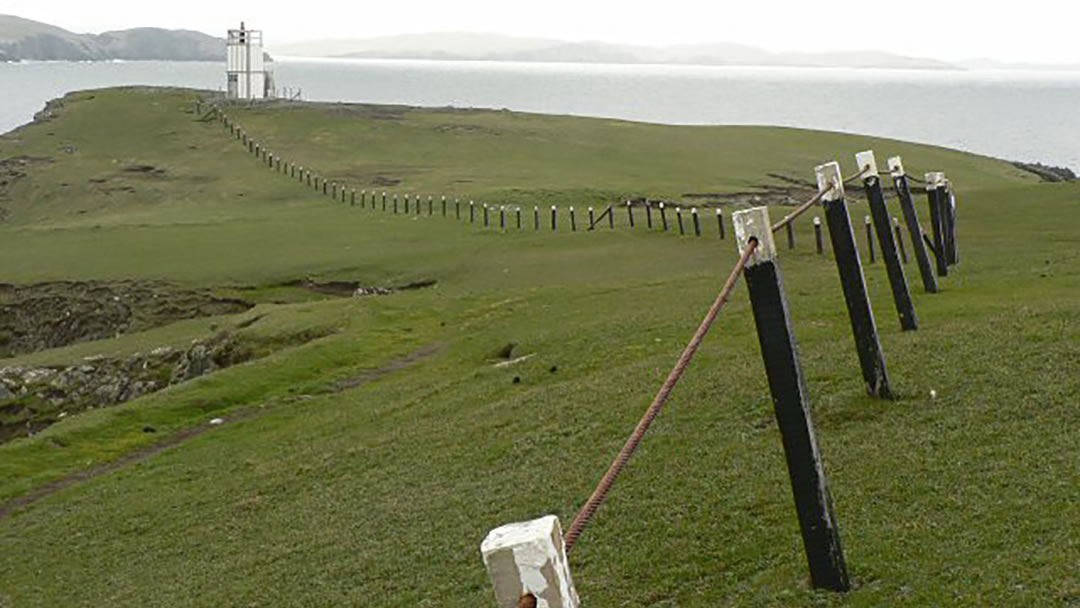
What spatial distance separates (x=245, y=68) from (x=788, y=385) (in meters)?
106

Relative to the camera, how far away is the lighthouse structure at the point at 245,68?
105981 mm

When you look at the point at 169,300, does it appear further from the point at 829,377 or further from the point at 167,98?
the point at 167,98

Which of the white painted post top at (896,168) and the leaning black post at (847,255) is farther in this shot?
the white painted post top at (896,168)

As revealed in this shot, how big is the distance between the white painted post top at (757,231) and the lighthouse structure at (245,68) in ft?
335

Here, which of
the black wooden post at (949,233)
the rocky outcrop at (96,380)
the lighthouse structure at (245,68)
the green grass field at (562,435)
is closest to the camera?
the green grass field at (562,435)

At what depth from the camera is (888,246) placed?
57.5 feet

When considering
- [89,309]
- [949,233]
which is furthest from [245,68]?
[949,233]

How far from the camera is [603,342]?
77.0ft

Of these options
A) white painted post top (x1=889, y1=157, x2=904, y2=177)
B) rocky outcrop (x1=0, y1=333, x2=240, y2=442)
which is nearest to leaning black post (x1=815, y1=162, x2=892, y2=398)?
white painted post top (x1=889, y1=157, x2=904, y2=177)

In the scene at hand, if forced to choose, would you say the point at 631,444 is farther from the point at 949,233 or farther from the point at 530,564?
the point at 949,233

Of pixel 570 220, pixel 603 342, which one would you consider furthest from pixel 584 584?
pixel 570 220

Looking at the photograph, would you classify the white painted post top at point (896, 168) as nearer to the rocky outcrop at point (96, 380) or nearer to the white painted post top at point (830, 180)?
the white painted post top at point (830, 180)

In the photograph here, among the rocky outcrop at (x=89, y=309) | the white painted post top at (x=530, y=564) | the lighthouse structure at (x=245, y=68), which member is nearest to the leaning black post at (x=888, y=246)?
the white painted post top at (x=530, y=564)

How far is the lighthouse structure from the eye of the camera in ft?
348
